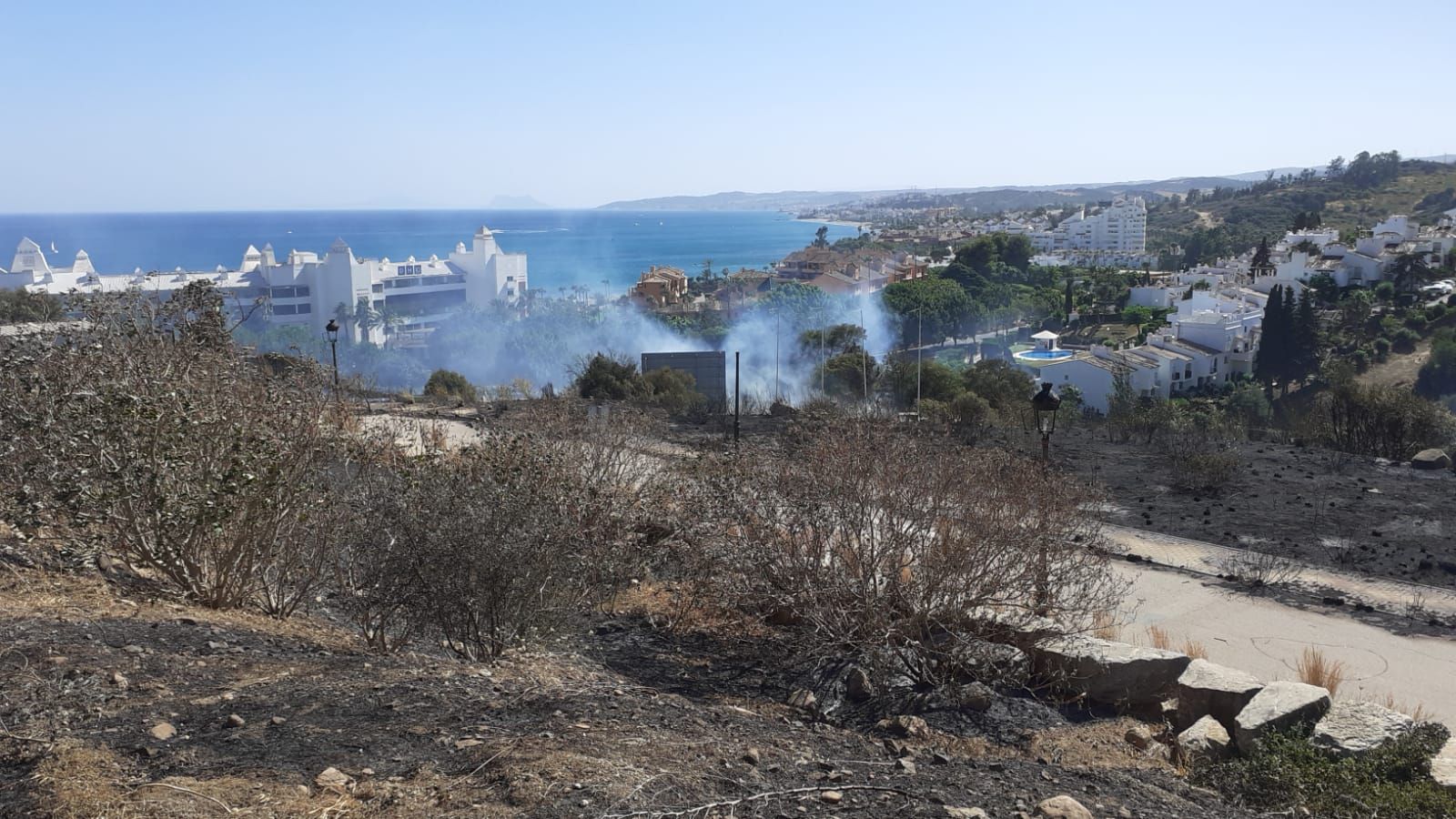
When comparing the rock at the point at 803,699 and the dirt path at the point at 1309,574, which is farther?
the dirt path at the point at 1309,574

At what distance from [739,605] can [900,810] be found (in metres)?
2.85

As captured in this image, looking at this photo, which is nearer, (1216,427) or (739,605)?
(739,605)

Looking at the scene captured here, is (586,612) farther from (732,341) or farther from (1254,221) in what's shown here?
(1254,221)

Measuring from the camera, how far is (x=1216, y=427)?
64.0 ft

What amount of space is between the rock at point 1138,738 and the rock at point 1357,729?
2.33 feet

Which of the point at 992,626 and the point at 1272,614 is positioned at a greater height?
the point at 992,626

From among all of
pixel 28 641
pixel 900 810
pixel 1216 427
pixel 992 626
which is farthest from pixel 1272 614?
pixel 1216 427

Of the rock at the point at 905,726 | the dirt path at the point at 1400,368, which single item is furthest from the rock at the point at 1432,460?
the dirt path at the point at 1400,368

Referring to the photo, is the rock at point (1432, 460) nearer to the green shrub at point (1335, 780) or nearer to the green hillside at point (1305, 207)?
the green shrub at point (1335, 780)

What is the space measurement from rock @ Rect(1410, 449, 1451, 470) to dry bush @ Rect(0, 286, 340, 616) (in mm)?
15051

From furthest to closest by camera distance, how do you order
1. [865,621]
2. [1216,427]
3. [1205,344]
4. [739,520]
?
[1205,344], [1216,427], [739,520], [865,621]

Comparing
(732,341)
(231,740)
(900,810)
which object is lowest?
(732,341)

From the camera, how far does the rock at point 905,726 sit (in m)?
5.01

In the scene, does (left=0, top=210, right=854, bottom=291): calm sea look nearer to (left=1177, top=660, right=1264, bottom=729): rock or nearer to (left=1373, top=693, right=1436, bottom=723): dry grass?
(left=1373, top=693, right=1436, bottom=723): dry grass
